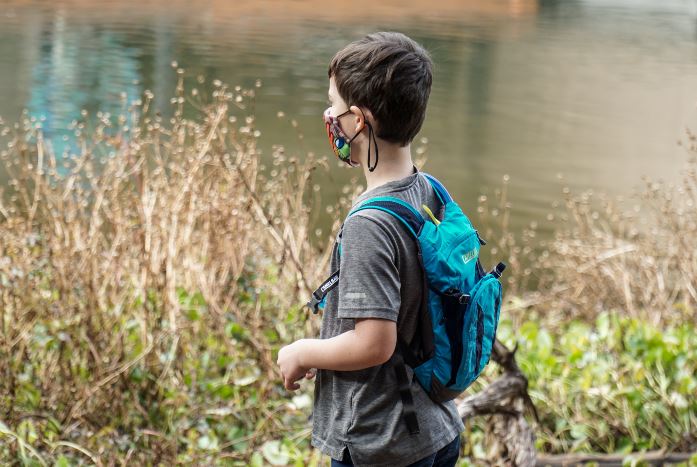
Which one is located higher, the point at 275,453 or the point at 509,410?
the point at 509,410

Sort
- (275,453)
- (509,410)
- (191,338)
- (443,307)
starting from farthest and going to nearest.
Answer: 1. (191,338)
2. (275,453)
3. (509,410)
4. (443,307)

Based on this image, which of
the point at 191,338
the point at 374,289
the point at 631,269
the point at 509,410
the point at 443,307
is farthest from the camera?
the point at 631,269

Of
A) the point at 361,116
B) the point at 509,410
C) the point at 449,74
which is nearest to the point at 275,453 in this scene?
the point at 509,410

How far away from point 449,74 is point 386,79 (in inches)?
605

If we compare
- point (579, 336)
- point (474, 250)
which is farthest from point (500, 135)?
point (474, 250)

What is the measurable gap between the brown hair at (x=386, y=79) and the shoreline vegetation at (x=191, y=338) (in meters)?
1.36

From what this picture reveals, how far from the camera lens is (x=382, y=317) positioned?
72.8 inches

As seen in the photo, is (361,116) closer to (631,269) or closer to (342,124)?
(342,124)

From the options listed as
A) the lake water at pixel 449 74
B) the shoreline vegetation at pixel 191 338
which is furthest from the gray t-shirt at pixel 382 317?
the lake water at pixel 449 74

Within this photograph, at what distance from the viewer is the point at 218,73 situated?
1411cm

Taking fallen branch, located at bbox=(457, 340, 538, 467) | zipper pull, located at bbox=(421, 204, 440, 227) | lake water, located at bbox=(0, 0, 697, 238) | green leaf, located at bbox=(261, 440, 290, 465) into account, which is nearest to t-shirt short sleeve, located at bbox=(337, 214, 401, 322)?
zipper pull, located at bbox=(421, 204, 440, 227)

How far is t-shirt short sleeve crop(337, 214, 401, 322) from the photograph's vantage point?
6.06 feet

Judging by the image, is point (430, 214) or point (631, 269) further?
point (631, 269)

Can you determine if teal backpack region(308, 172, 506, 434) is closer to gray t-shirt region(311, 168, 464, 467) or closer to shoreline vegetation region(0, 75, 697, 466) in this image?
gray t-shirt region(311, 168, 464, 467)
